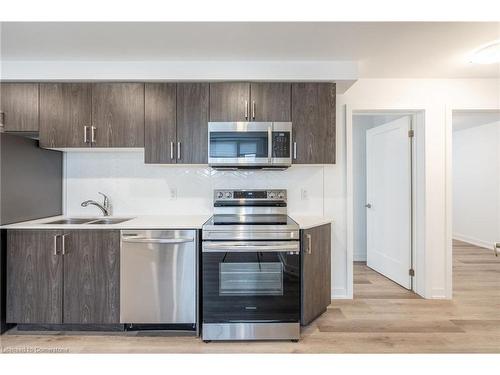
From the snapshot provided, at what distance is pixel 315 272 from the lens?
7.88 feet

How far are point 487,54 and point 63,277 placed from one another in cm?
383

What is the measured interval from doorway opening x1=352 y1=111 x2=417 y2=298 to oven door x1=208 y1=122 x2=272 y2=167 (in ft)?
3.97

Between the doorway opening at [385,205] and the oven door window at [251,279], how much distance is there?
139 centimetres

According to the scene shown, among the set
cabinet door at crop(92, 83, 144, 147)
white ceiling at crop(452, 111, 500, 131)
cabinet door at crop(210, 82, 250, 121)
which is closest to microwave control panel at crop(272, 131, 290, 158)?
cabinet door at crop(210, 82, 250, 121)

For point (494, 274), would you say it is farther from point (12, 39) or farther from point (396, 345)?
point (12, 39)

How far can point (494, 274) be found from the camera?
150 inches

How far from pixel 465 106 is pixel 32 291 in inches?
172

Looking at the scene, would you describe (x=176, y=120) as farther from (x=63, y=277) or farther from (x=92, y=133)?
(x=63, y=277)

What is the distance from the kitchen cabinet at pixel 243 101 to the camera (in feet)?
8.40

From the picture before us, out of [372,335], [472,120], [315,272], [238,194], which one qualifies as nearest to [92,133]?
[238,194]

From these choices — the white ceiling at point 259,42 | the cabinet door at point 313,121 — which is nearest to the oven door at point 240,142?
the cabinet door at point 313,121

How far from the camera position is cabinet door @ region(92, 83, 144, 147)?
8.41 ft

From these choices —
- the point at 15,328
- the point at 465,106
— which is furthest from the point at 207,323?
A: the point at 465,106
